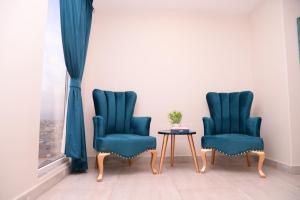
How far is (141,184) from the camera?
2.09m

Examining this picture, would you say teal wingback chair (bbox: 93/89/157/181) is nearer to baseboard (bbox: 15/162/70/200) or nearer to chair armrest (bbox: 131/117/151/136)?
chair armrest (bbox: 131/117/151/136)

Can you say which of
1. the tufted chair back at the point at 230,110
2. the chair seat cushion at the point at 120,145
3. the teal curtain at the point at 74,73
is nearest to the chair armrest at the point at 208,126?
the tufted chair back at the point at 230,110

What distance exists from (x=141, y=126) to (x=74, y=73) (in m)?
1.03

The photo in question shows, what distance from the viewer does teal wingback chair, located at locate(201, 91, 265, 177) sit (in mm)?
2449

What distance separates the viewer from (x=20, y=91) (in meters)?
1.50

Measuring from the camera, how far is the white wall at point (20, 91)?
1.33 metres

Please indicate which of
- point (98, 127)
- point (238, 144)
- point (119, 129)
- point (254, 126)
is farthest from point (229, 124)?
point (98, 127)

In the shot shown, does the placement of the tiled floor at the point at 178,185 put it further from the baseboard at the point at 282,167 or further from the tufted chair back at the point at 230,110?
the tufted chair back at the point at 230,110

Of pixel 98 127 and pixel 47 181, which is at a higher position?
pixel 98 127

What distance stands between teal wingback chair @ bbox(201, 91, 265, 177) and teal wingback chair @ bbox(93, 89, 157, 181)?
2.28 feet

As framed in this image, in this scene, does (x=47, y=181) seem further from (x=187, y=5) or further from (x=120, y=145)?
(x=187, y=5)

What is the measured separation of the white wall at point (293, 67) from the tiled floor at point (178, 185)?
0.41m

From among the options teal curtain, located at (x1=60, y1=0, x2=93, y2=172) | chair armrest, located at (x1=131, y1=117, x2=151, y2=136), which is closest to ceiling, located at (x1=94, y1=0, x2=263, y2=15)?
teal curtain, located at (x1=60, y1=0, x2=93, y2=172)

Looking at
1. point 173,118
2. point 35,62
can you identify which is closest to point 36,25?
point 35,62
